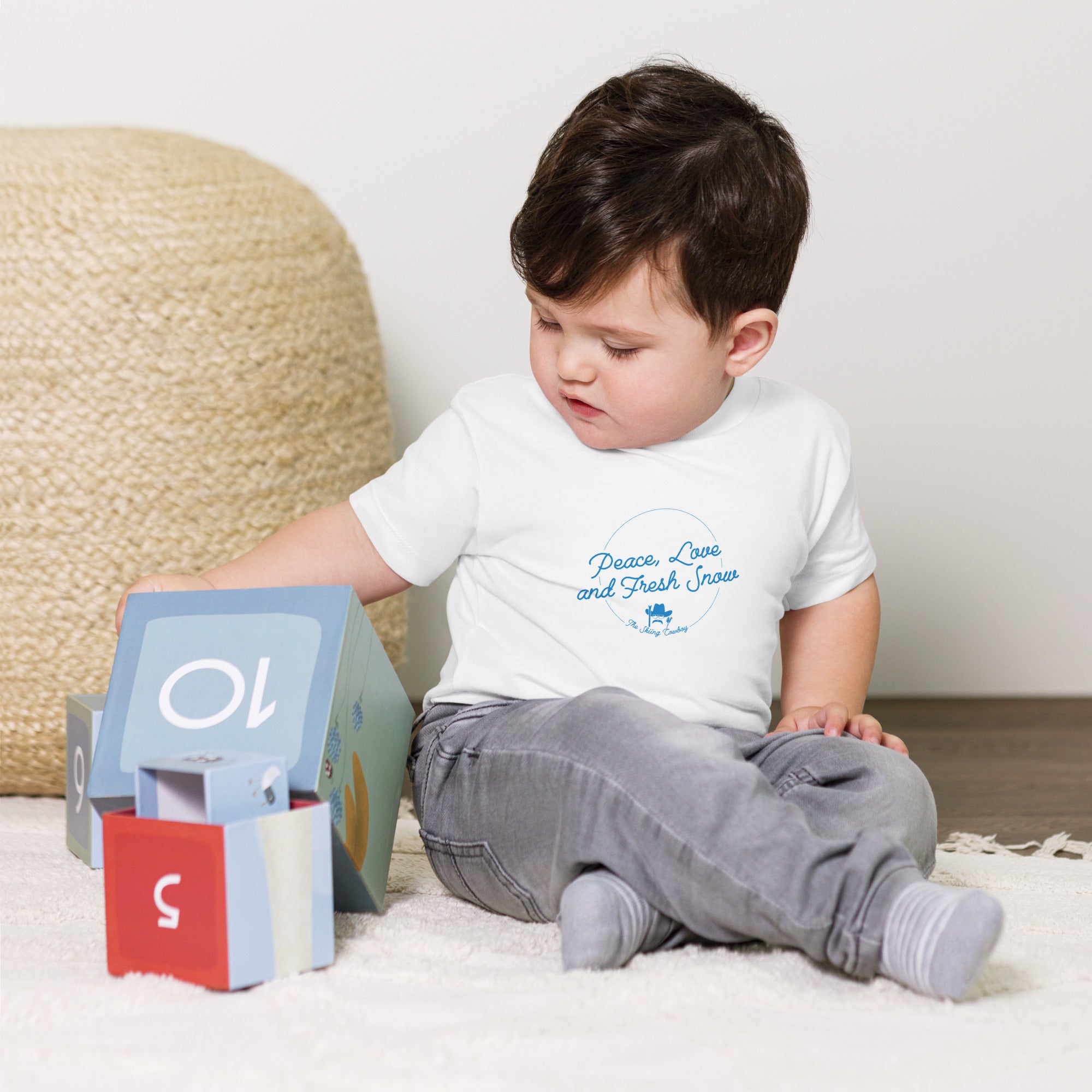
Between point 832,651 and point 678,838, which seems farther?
point 832,651

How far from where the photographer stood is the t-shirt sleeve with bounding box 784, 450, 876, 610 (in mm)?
973

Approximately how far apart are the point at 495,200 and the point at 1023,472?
0.87 meters

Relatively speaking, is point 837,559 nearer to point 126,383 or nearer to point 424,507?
point 424,507

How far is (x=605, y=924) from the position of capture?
688 millimetres

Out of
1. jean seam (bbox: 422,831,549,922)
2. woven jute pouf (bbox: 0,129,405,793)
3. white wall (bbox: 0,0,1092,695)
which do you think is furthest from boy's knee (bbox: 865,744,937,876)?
white wall (bbox: 0,0,1092,695)

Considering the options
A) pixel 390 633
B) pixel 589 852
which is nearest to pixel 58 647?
pixel 390 633

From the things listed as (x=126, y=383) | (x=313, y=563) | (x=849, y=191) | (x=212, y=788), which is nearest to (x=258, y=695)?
(x=212, y=788)

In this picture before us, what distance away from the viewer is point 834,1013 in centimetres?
62

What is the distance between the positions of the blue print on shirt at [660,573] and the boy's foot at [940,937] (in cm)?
29

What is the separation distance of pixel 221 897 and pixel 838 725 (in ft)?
1.51

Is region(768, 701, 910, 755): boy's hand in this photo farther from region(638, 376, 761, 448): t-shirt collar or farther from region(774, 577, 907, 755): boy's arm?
region(638, 376, 761, 448): t-shirt collar

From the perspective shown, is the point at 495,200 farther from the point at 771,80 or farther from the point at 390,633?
the point at 390,633

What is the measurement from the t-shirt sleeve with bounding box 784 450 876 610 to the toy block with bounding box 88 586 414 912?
0.38 metres

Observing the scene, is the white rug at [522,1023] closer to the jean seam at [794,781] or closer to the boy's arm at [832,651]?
the jean seam at [794,781]
